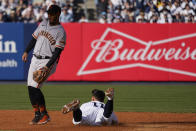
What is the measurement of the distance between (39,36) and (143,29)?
9.93 meters

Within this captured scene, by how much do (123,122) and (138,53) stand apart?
897 cm

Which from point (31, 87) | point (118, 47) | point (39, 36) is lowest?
point (118, 47)

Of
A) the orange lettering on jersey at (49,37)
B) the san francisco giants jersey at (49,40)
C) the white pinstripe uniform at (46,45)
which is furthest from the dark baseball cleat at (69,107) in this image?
the orange lettering on jersey at (49,37)

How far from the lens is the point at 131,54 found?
18328 millimetres

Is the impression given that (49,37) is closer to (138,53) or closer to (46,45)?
(46,45)

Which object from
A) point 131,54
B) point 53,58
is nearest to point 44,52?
point 53,58

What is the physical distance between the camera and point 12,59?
1830cm

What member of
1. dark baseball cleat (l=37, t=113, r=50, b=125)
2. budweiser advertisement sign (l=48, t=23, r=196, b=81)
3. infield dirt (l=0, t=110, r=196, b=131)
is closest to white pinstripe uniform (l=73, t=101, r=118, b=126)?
infield dirt (l=0, t=110, r=196, b=131)

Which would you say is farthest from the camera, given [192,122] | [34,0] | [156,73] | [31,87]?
[34,0]

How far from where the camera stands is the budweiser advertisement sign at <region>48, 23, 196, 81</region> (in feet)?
59.9

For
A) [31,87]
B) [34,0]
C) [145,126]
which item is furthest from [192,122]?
[34,0]

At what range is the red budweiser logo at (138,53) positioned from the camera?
18.3 m

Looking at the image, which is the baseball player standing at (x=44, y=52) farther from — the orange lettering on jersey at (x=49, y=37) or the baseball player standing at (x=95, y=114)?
the baseball player standing at (x=95, y=114)

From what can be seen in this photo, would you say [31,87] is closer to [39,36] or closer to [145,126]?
[39,36]
